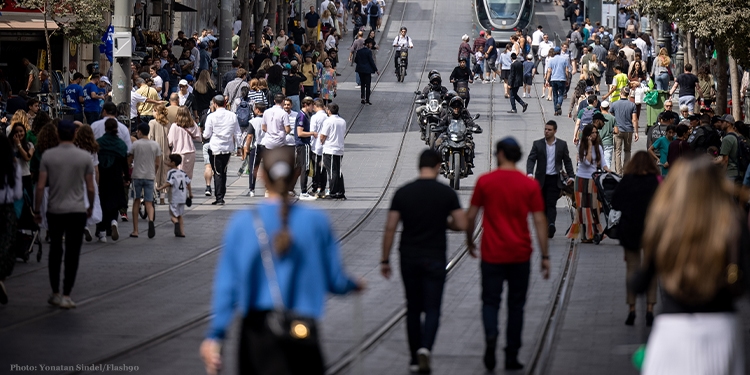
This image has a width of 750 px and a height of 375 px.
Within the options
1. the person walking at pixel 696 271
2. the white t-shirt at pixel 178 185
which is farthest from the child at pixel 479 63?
the person walking at pixel 696 271

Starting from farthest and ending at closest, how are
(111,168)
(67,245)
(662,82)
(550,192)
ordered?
(662,82)
(550,192)
(111,168)
(67,245)

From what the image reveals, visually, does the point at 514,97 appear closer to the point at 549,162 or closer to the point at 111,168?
the point at 549,162

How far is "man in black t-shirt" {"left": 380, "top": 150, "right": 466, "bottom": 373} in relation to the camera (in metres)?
9.47

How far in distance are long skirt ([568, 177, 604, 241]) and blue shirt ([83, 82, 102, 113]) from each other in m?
11.7

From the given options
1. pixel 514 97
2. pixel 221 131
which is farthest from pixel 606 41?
pixel 221 131

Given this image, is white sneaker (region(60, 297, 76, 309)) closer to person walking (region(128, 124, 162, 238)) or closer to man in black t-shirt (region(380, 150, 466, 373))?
man in black t-shirt (region(380, 150, 466, 373))

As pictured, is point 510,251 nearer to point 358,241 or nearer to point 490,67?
point 358,241

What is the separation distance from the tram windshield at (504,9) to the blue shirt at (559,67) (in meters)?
18.3

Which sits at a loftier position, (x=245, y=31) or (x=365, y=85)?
(x=245, y=31)

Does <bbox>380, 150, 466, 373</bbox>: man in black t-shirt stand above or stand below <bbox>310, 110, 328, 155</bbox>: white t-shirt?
below

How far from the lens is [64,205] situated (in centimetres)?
1212

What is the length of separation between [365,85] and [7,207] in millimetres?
24304

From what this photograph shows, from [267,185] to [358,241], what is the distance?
37.3ft

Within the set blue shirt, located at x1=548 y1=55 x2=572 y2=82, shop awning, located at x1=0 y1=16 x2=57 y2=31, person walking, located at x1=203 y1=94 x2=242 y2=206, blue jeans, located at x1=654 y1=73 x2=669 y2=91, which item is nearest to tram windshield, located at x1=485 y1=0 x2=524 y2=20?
blue shirt, located at x1=548 y1=55 x2=572 y2=82
